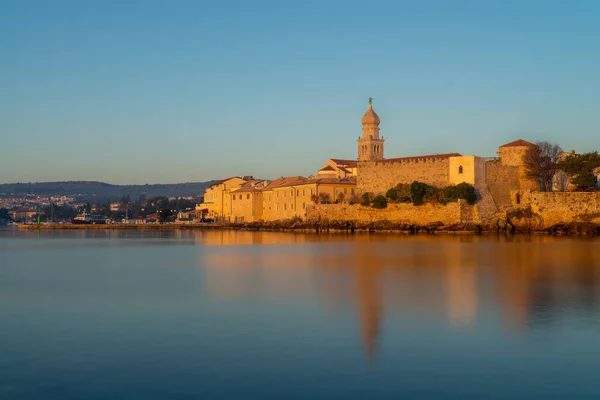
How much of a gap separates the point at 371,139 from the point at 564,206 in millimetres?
12368

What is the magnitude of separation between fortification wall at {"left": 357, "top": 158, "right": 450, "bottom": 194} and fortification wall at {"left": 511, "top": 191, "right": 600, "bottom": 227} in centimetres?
464

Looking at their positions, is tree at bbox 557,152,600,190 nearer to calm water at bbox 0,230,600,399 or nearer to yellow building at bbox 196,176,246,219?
calm water at bbox 0,230,600,399

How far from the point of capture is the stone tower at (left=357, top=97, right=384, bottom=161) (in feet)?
138

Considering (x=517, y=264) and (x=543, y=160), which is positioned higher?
(x=543, y=160)

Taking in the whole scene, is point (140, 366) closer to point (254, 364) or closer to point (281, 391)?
point (254, 364)

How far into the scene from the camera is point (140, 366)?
23.0ft

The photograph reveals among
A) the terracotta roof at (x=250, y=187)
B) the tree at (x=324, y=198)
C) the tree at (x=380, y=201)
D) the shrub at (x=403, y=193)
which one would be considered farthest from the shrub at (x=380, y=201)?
the terracotta roof at (x=250, y=187)

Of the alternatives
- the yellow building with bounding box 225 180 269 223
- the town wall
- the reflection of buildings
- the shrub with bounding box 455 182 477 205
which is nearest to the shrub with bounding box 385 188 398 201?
the town wall

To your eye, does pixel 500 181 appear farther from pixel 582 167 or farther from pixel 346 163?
pixel 346 163

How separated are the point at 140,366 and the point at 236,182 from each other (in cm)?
5248

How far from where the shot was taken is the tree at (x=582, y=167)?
111 feet

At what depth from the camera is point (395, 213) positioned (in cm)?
3831

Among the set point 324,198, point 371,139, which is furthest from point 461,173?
point 324,198

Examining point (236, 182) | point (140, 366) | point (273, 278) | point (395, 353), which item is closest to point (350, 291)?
point (273, 278)
